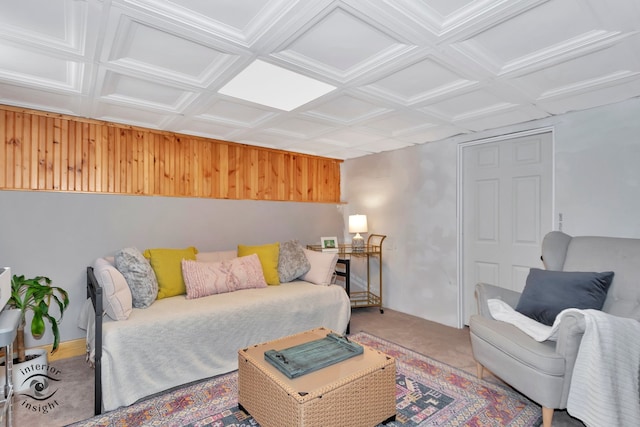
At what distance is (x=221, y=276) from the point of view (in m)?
3.11

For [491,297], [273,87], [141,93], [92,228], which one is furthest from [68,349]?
[491,297]

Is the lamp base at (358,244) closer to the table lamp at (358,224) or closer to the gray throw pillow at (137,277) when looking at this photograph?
the table lamp at (358,224)

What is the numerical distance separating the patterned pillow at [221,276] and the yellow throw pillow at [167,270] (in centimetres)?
8

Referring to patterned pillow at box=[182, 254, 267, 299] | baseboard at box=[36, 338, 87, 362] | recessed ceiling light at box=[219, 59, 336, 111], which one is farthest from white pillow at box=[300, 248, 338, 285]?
baseboard at box=[36, 338, 87, 362]

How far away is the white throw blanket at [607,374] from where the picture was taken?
163 centimetres

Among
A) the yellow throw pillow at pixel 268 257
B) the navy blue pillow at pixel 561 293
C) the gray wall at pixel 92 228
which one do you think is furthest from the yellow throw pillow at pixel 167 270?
the navy blue pillow at pixel 561 293

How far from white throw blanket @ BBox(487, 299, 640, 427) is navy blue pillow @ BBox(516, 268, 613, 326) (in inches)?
12.7

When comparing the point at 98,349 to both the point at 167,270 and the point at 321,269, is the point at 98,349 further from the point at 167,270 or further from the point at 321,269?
the point at 321,269

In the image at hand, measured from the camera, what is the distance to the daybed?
2.14m

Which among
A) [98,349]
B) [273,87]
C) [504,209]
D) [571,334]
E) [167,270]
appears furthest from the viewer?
[504,209]

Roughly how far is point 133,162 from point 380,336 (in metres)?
A: 3.05

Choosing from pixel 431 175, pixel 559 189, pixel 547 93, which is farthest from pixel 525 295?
pixel 431 175

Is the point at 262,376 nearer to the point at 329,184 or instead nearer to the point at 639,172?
the point at 639,172

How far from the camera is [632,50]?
1839mm
